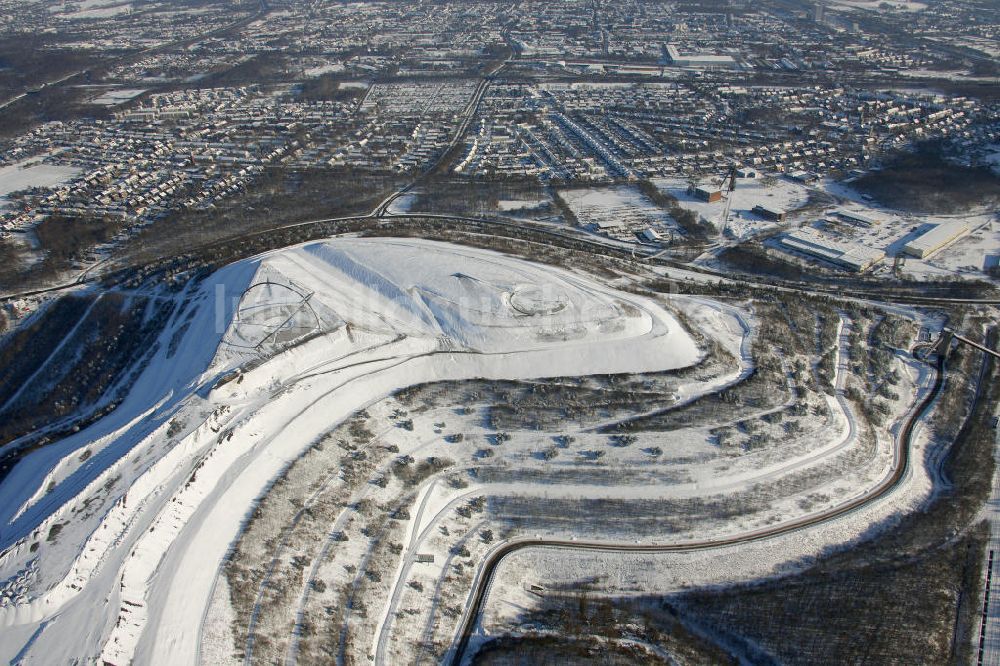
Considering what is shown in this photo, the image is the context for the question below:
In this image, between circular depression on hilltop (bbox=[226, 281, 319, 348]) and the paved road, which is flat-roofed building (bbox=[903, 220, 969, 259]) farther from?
circular depression on hilltop (bbox=[226, 281, 319, 348])

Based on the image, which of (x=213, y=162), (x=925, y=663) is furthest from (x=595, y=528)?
(x=213, y=162)

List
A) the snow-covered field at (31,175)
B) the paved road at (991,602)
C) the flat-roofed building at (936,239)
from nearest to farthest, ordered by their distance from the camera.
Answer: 1. the paved road at (991,602)
2. the flat-roofed building at (936,239)
3. the snow-covered field at (31,175)

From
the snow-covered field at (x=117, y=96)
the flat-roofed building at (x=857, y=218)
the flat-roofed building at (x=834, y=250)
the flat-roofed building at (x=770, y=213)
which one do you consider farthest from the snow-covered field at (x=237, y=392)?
the snow-covered field at (x=117, y=96)

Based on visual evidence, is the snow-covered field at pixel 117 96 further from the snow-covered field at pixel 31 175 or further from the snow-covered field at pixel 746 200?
the snow-covered field at pixel 746 200

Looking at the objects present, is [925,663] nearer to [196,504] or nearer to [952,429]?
[952,429]

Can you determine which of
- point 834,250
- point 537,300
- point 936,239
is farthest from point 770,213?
point 537,300

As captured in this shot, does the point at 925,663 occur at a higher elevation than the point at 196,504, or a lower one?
lower
